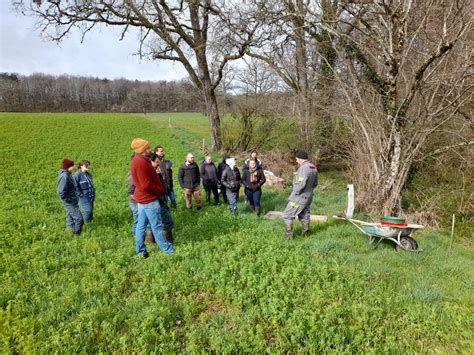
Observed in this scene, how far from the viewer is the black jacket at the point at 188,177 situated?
882cm

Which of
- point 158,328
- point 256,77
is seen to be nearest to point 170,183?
point 158,328

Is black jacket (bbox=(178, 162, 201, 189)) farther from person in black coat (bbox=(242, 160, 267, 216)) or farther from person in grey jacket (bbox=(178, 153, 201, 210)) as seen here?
person in black coat (bbox=(242, 160, 267, 216))

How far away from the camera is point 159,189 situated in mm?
5859

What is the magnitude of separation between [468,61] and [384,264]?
521 cm

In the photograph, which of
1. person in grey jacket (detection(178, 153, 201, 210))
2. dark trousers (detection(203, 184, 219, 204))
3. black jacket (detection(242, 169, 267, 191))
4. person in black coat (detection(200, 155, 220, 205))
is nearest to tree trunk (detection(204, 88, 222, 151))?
dark trousers (detection(203, 184, 219, 204))

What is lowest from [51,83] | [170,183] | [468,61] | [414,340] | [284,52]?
[414,340]

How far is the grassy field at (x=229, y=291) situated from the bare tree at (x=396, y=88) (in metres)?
1.84

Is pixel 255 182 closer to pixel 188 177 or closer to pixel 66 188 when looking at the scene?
pixel 188 177

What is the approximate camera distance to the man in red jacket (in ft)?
18.5

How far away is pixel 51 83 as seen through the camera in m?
111

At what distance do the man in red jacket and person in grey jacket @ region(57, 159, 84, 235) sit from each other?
1998 millimetres

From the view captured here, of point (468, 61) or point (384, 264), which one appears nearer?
point (384, 264)

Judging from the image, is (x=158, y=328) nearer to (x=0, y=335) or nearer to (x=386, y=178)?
(x=0, y=335)

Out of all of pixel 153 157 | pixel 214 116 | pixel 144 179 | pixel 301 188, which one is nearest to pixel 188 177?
pixel 153 157
